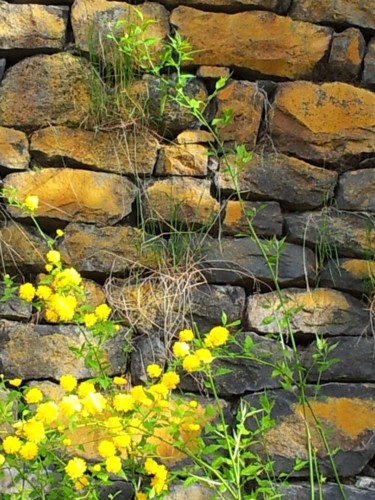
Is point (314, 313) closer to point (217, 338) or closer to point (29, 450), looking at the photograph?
point (217, 338)

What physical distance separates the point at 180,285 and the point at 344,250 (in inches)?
19.1

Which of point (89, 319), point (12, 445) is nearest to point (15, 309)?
point (89, 319)

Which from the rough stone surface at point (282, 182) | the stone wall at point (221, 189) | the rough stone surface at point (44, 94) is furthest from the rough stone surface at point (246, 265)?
the rough stone surface at point (44, 94)

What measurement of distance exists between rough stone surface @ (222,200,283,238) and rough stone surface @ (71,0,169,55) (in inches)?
21.4

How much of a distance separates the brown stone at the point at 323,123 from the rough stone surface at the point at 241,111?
0.05 meters

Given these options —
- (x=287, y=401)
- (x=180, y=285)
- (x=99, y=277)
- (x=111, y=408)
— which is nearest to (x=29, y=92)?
(x=99, y=277)

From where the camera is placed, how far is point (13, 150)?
226 centimetres

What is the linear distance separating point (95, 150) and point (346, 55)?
Result: 0.82m

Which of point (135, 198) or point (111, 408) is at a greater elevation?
point (135, 198)

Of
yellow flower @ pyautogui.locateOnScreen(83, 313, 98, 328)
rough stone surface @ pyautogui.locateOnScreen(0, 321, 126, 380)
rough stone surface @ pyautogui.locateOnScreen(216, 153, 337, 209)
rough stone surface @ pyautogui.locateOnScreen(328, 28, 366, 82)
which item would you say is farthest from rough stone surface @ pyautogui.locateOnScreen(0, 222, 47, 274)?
rough stone surface @ pyautogui.locateOnScreen(328, 28, 366, 82)

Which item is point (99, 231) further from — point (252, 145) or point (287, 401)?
point (287, 401)

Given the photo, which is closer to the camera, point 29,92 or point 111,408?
point 111,408

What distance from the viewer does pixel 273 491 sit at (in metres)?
1.83

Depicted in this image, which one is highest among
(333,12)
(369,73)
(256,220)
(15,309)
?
(333,12)
